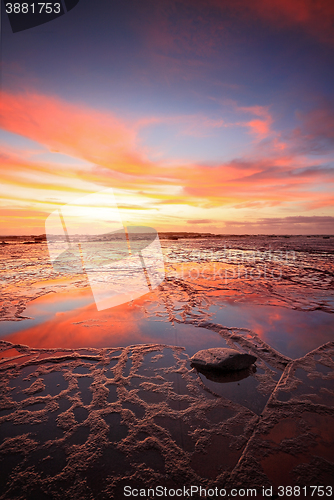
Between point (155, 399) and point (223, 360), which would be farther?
point (223, 360)

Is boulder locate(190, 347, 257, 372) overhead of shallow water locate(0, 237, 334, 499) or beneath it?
overhead

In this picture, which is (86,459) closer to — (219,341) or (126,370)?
(126,370)

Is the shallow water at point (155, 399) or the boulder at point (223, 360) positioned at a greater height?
the boulder at point (223, 360)

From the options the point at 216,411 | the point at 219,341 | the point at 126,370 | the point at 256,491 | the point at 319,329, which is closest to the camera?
the point at 256,491

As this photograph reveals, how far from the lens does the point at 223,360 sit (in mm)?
4242

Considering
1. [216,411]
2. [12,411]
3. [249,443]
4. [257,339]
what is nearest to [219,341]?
[257,339]

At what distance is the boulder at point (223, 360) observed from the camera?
421cm

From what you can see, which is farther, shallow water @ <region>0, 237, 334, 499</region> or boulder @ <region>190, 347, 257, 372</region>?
boulder @ <region>190, 347, 257, 372</region>

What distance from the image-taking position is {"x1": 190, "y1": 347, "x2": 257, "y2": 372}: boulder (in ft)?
13.8

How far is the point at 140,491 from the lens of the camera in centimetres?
230

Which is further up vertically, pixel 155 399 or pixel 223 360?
pixel 223 360

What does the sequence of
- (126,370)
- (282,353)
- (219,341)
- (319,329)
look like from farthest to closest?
(319,329) < (219,341) < (282,353) < (126,370)

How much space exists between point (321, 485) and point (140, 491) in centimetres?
191

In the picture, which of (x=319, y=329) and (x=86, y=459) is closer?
(x=86, y=459)
